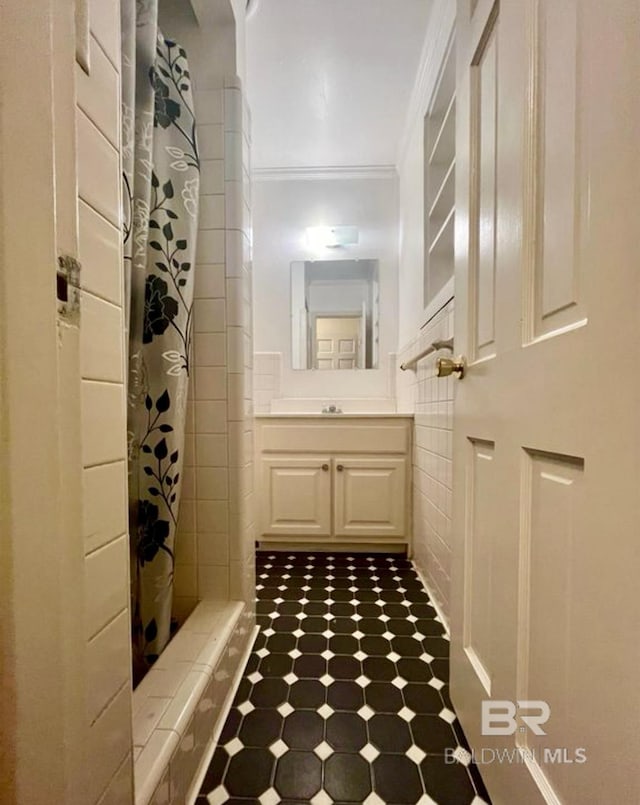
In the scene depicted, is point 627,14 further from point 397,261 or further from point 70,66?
point 397,261

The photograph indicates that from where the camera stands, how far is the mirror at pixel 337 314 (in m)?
2.43

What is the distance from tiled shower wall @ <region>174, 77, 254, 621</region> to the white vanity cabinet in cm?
80

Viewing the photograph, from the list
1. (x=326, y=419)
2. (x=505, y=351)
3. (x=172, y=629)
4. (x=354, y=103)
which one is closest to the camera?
(x=505, y=351)

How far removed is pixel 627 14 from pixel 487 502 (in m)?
0.72

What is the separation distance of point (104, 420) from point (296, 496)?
5.26ft

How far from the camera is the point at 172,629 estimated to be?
115 centimetres

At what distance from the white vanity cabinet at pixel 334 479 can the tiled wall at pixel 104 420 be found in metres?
1.47

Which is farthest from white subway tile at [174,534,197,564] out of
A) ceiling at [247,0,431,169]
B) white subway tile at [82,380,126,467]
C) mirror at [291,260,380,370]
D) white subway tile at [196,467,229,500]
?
ceiling at [247,0,431,169]

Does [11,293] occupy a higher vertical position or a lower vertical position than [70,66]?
lower

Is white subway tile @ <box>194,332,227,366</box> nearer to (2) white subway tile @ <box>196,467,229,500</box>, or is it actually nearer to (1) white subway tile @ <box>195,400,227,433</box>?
(1) white subway tile @ <box>195,400,227,433</box>

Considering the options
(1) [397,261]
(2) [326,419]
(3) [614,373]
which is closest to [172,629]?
(2) [326,419]

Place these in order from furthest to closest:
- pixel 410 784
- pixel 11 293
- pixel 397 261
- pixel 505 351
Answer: pixel 397 261, pixel 410 784, pixel 505 351, pixel 11 293

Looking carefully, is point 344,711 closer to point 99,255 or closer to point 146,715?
point 146,715

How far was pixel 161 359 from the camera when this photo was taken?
105 centimetres
